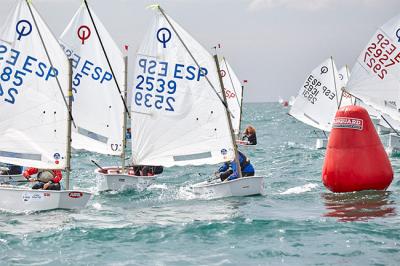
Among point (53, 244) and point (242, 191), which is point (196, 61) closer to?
point (242, 191)

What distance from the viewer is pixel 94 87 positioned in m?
30.9

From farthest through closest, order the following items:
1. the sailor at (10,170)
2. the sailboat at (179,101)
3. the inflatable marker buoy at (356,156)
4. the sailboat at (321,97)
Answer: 1. the sailboat at (321,97)
2. the sailor at (10,170)
3. the sailboat at (179,101)
4. the inflatable marker buoy at (356,156)

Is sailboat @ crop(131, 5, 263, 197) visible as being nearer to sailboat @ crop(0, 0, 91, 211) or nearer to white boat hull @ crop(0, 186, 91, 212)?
sailboat @ crop(0, 0, 91, 211)

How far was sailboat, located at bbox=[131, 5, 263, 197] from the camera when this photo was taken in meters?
25.9

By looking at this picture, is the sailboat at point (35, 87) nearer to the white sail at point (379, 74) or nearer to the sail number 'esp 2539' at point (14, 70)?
the sail number 'esp 2539' at point (14, 70)

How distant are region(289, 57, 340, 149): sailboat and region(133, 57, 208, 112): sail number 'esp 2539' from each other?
992 inches

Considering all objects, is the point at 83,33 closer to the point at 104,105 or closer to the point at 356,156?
the point at 104,105

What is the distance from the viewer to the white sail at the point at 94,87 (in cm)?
3092

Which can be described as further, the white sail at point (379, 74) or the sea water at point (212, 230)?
the white sail at point (379, 74)

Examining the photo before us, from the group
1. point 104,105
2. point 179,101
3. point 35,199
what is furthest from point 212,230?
point 104,105

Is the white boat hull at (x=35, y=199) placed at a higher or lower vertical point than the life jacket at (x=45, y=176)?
lower

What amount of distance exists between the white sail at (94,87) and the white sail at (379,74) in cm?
952

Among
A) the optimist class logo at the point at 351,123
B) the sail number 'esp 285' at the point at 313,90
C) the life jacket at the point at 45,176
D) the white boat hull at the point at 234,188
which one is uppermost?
the sail number 'esp 285' at the point at 313,90

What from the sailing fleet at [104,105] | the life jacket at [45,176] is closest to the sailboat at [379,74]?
the sailing fleet at [104,105]
